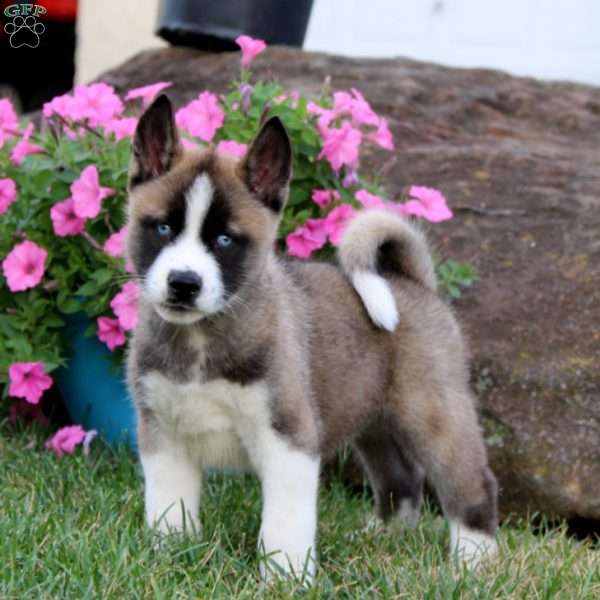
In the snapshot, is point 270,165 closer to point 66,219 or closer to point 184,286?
point 184,286

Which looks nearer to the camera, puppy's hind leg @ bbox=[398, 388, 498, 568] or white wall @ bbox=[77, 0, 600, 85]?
puppy's hind leg @ bbox=[398, 388, 498, 568]

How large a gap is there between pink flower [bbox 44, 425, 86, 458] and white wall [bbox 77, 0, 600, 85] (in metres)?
4.74

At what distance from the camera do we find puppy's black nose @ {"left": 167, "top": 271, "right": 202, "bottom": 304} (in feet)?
10.6

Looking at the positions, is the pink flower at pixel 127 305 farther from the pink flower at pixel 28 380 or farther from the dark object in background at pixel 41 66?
the dark object in background at pixel 41 66

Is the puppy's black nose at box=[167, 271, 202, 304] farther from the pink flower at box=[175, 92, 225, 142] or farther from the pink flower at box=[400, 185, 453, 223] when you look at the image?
the pink flower at box=[400, 185, 453, 223]

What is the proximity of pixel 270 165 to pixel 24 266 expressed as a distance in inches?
53.4

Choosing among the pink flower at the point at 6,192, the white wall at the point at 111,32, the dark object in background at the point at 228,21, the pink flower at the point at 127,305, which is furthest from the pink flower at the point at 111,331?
the white wall at the point at 111,32

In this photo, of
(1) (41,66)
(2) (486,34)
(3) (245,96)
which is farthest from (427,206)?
(1) (41,66)

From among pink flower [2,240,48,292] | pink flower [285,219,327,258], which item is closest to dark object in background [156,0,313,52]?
pink flower [285,219,327,258]

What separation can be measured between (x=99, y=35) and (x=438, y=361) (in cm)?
661

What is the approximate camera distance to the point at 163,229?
3377 millimetres

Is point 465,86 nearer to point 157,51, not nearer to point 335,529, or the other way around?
point 157,51

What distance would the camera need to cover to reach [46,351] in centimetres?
464

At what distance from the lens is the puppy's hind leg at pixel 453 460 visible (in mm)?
3998
